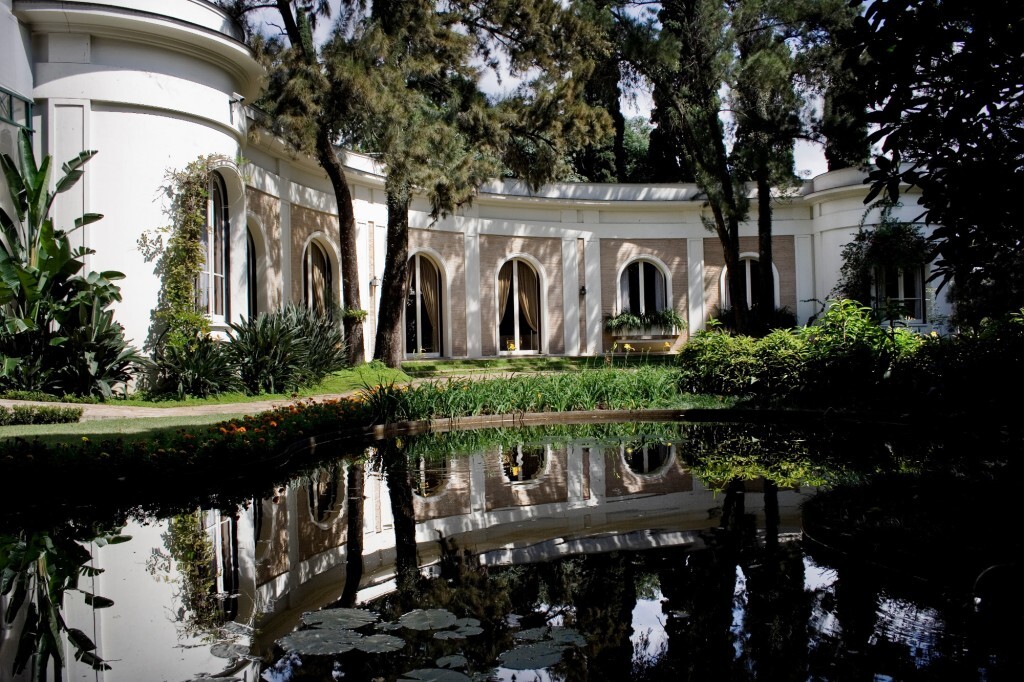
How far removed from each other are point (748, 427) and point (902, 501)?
18.8ft

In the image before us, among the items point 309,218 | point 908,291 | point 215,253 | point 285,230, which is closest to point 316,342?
point 215,253

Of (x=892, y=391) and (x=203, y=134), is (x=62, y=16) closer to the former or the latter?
(x=203, y=134)

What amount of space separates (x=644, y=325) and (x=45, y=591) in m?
21.3

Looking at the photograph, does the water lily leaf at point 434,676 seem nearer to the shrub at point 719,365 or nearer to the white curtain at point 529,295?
the shrub at point 719,365

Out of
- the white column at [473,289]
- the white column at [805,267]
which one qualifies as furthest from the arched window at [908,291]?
the white column at [473,289]

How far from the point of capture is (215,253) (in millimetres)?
14297

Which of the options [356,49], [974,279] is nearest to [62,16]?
[356,49]

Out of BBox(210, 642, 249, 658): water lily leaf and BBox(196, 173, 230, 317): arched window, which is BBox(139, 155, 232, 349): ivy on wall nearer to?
BBox(196, 173, 230, 317): arched window

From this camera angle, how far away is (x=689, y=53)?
68.2 ft

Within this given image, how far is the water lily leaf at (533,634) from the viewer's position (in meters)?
3.62

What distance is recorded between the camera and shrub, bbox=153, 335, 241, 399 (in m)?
12.4

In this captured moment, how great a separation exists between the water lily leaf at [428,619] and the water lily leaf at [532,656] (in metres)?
0.43

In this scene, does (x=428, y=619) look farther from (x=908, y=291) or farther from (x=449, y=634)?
(x=908, y=291)

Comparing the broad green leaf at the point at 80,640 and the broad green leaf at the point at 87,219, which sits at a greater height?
the broad green leaf at the point at 87,219
